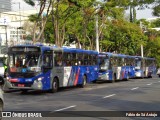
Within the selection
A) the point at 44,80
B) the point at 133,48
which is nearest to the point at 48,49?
the point at 44,80

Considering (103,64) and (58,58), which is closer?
(58,58)

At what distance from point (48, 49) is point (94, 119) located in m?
11.2

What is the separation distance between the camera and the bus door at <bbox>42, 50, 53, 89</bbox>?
834 inches

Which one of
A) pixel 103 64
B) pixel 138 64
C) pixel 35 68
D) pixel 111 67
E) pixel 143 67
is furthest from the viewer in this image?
pixel 143 67

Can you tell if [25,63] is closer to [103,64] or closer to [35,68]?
[35,68]

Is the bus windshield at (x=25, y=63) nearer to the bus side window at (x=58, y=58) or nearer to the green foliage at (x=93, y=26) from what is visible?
the bus side window at (x=58, y=58)

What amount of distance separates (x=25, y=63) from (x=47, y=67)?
1.26m

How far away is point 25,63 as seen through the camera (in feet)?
68.9

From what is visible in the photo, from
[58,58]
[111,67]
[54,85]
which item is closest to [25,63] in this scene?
[54,85]

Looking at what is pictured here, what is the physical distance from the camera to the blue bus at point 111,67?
3334cm

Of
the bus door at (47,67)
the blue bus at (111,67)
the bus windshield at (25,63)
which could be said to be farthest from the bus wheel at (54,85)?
the blue bus at (111,67)

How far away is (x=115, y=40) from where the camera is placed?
190 feet

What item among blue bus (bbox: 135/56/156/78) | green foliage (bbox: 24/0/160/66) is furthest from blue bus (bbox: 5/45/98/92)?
blue bus (bbox: 135/56/156/78)

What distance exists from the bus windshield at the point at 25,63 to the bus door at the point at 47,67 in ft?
1.36
